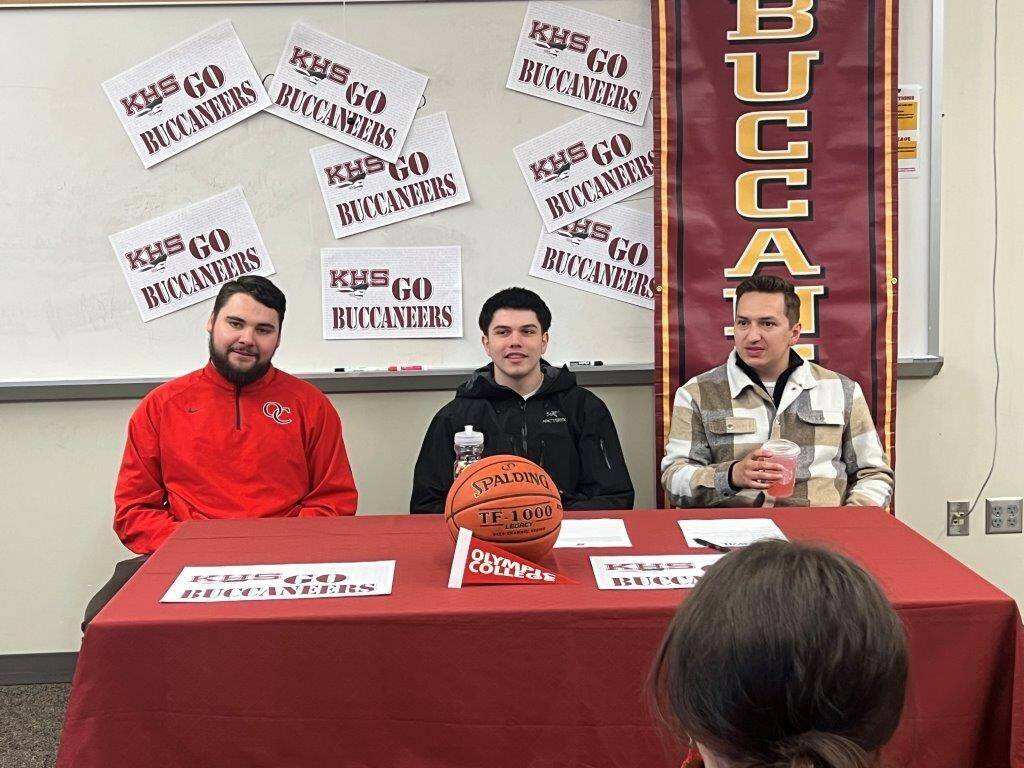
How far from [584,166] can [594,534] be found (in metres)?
1.55

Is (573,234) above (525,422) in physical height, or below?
above

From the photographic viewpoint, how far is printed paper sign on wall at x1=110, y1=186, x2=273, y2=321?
3275 mm

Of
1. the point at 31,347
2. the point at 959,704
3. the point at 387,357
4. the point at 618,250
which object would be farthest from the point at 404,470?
the point at 959,704

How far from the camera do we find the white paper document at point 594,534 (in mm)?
2113

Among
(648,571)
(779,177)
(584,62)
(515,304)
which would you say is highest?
(584,62)

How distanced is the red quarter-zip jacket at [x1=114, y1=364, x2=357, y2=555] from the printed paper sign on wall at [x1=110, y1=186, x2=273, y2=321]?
0.49 metres

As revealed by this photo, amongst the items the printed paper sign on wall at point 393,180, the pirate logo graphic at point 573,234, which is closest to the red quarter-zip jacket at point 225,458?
the printed paper sign on wall at point 393,180

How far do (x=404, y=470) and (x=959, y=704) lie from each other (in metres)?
2.05

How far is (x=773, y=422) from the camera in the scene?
2.92 m

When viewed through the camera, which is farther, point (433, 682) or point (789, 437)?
point (789, 437)

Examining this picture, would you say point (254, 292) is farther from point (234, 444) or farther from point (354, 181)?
point (354, 181)

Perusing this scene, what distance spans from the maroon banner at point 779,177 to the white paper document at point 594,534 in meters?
1.08

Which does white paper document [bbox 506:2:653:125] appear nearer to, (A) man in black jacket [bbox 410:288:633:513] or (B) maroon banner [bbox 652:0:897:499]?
(B) maroon banner [bbox 652:0:897:499]

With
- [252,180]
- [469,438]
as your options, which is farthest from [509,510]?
[252,180]
